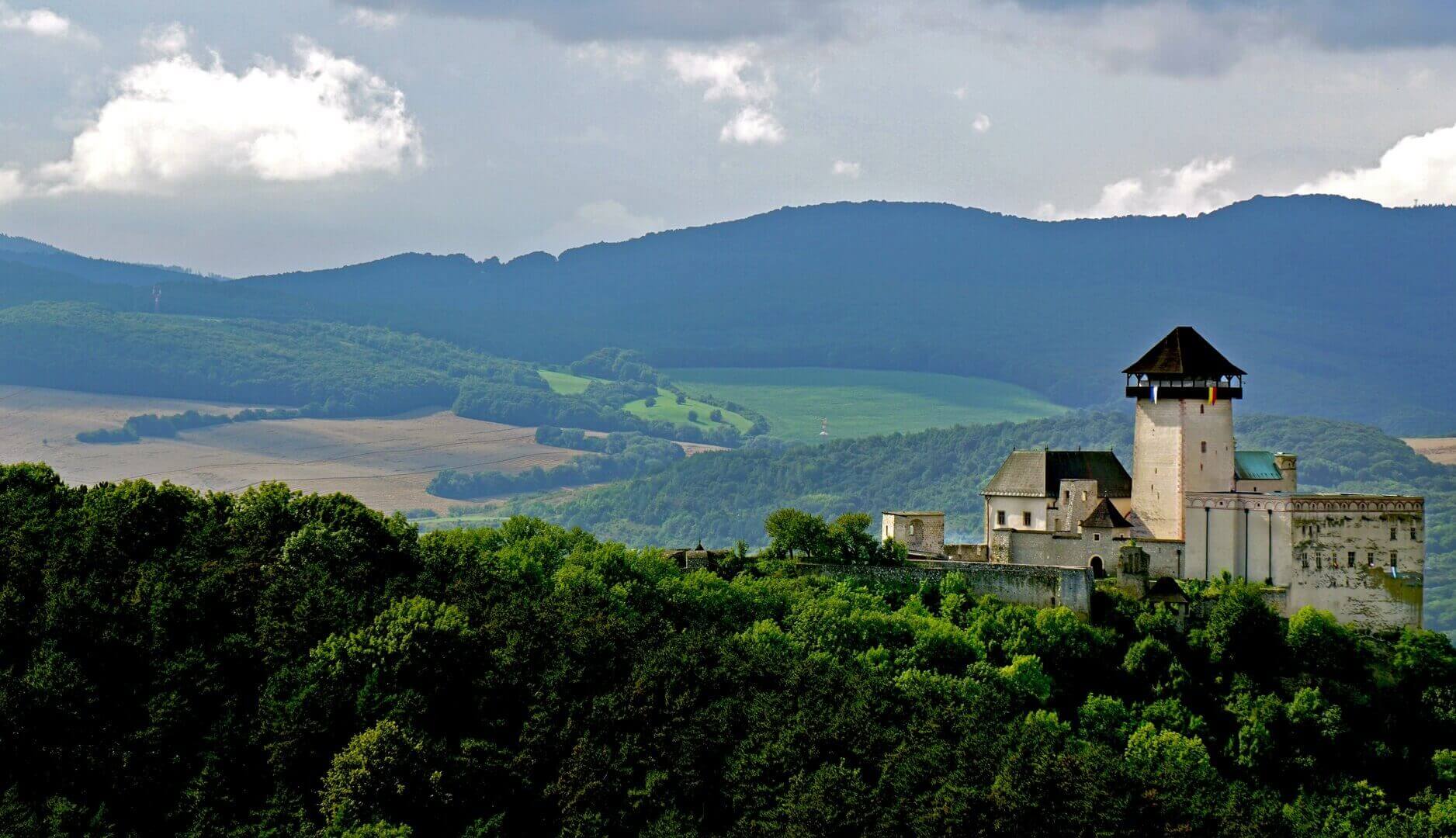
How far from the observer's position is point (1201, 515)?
74.4 metres

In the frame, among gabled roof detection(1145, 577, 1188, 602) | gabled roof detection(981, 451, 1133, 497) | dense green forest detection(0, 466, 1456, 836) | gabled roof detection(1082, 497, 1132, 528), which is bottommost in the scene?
dense green forest detection(0, 466, 1456, 836)

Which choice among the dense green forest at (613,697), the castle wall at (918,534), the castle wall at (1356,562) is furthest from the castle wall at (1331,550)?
the castle wall at (918,534)

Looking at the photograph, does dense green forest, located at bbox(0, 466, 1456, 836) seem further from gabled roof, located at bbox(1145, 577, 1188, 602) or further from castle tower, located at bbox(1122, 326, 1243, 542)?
castle tower, located at bbox(1122, 326, 1243, 542)

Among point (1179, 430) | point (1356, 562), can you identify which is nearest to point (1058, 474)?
point (1179, 430)

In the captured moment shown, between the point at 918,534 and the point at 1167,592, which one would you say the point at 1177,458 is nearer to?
the point at 1167,592

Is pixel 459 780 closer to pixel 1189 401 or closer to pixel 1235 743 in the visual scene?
pixel 1235 743

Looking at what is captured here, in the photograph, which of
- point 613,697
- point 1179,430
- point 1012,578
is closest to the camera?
point 613,697

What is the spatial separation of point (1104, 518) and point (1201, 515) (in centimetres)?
363

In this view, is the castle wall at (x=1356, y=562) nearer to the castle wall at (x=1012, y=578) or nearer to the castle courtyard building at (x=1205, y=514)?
the castle courtyard building at (x=1205, y=514)

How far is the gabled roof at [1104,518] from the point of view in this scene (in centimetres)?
7519

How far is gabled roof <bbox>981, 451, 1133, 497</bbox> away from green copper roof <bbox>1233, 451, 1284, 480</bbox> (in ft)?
14.1

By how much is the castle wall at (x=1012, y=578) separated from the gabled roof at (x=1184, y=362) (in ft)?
28.4

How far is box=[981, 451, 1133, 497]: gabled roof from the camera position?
255 feet

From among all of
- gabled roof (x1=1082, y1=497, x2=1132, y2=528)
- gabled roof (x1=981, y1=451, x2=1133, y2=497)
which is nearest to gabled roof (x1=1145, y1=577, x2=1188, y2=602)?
gabled roof (x1=1082, y1=497, x2=1132, y2=528)
